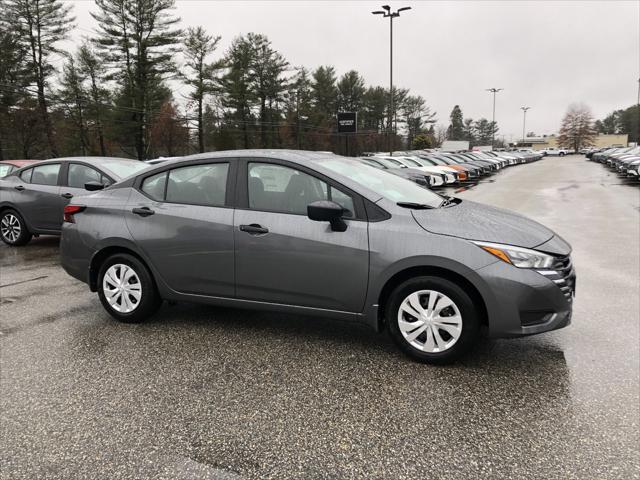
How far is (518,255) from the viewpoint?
10.8 feet

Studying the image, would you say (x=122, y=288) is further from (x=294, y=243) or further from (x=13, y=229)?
(x=13, y=229)

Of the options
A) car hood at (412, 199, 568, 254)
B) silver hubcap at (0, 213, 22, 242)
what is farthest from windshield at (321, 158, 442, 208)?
silver hubcap at (0, 213, 22, 242)

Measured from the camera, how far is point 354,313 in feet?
11.9

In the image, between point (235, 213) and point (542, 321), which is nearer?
point (542, 321)

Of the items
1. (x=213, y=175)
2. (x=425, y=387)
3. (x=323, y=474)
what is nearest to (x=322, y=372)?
→ (x=425, y=387)

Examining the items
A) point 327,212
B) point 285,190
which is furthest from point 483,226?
point 285,190

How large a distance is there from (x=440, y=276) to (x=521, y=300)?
0.55 metres

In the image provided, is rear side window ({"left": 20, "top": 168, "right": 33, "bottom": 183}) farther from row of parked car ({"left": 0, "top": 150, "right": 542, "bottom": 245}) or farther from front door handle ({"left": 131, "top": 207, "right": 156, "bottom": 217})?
front door handle ({"left": 131, "top": 207, "right": 156, "bottom": 217})

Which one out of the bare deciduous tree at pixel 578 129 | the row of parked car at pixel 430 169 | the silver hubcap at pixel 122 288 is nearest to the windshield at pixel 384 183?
the silver hubcap at pixel 122 288

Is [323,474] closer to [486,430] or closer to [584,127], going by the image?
[486,430]

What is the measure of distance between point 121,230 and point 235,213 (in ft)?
3.92

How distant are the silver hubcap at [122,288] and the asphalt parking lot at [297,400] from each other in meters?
0.21

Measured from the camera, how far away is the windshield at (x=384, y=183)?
12.8 ft

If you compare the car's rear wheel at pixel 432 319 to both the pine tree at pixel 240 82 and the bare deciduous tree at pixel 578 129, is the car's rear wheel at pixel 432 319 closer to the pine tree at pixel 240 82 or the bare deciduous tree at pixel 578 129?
the pine tree at pixel 240 82
